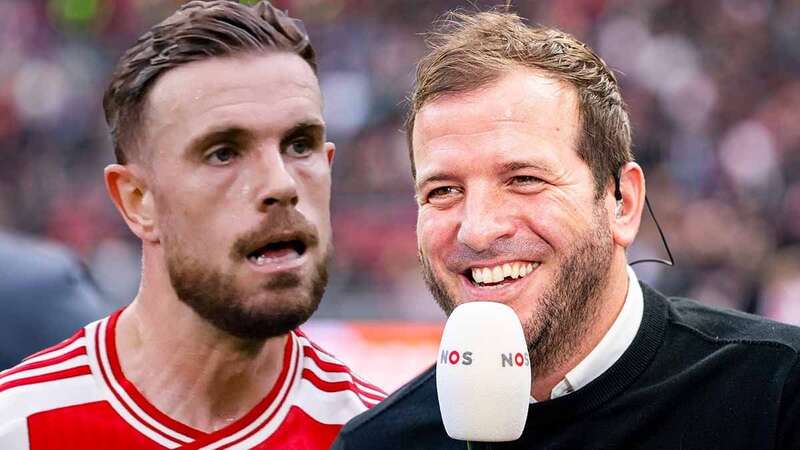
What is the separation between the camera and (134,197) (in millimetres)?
3465

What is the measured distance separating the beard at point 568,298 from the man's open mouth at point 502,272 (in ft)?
0.21

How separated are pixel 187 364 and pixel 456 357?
118 cm

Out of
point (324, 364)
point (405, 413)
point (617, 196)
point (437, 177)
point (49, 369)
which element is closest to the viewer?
point (437, 177)

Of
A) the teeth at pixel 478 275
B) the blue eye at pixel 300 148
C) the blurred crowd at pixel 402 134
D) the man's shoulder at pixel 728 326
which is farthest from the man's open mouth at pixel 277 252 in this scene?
the blurred crowd at pixel 402 134

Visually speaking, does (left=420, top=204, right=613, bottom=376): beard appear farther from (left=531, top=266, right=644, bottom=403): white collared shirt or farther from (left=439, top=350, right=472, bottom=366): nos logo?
(left=439, top=350, right=472, bottom=366): nos logo

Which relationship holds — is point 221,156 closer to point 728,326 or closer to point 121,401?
point 121,401

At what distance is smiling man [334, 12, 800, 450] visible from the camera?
277 cm

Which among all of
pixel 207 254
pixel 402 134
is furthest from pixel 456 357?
pixel 402 134

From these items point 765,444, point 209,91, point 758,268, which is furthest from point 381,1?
point 765,444

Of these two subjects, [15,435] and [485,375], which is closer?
[485,375]

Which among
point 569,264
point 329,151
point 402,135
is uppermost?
point 402,135

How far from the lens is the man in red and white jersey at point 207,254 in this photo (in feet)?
10.7

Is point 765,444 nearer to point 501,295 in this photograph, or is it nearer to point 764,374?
point 764,374

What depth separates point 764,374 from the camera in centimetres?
275
